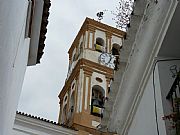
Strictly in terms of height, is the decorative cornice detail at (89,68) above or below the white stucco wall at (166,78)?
above

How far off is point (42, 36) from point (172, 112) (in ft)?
9.43

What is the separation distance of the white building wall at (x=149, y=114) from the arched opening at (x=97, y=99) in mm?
14457

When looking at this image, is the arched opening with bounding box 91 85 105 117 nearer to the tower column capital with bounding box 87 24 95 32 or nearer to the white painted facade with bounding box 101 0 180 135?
the tower column capital with bounding box 87 24 95 32

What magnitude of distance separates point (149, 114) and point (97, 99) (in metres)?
16.6

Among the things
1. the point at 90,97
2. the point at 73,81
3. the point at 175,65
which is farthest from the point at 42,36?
the point at 73,81

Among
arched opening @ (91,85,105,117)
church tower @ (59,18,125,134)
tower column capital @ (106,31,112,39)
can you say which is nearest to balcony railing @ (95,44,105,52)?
church tower @ (59,18,125,134)

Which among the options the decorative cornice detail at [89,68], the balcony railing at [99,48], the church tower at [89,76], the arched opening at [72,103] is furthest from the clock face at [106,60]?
the arched opening at [72,103]

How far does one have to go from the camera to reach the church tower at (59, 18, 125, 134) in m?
20.8

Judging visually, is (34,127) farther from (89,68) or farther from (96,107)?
(89,68)

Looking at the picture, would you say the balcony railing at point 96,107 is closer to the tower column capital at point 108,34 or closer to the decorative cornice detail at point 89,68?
the decorative cornice detail at point 89,68

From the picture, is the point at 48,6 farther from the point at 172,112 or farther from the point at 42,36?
the point at 172,112

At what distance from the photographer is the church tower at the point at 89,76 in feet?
68.3

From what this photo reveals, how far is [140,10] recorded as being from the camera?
20.5 feet

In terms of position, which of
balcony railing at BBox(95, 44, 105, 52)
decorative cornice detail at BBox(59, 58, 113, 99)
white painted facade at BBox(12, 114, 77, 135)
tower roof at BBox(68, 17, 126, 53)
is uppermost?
tower roof at BBox(68, 17, 126, 53)
